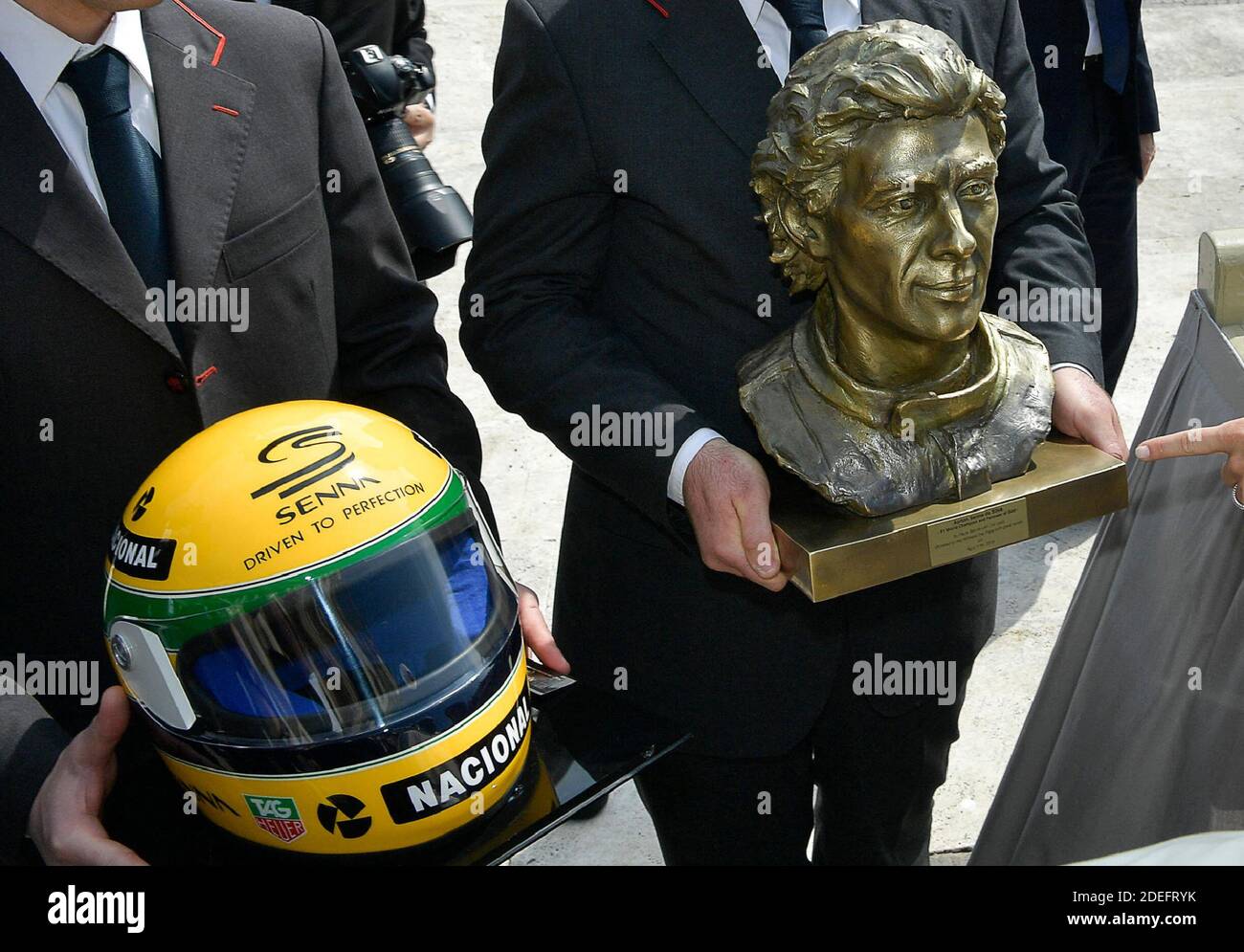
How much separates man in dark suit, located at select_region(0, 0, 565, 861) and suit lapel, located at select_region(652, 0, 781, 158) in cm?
46

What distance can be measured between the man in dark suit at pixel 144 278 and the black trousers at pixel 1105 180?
2255 millimetres

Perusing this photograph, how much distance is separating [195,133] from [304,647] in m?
0.68

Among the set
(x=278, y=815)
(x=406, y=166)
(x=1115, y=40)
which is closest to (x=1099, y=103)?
(x=1115, y=40)

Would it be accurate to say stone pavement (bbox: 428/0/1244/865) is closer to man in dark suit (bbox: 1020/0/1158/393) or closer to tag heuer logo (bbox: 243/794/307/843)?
man in dark suit (bbox: 1020/0/1158/393)

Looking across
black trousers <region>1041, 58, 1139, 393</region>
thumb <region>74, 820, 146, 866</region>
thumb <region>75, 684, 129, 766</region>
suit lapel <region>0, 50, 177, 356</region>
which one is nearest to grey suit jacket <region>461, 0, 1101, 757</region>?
suit lapel <region>0, 50, 177, 356</region>

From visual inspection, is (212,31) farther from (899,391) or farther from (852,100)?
(899,391)

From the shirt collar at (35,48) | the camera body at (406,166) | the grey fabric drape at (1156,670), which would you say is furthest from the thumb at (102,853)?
the camera body at (406,166)

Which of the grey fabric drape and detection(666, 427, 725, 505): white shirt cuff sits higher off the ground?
detection(666, 427, 725, 505): white shirt cuff

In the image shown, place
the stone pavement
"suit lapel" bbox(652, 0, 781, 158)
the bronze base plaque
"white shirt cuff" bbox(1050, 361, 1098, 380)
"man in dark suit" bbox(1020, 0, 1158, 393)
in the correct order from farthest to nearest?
"man in dark suit" bbox(1020, 0, 1158, 393), the stone pavement, "white shirt cuff" bbox(1050, 361, 1098, 380), "suit lapel" bbox(652, 0, 781, 158), the bronze base plaque

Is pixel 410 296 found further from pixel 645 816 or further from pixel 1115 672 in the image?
pixel 645 816

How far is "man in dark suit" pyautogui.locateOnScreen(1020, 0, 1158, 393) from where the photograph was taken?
11.1 feet

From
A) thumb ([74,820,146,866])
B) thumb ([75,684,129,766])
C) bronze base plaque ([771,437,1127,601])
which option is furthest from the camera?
bronze base plaque ([771,437,1127,601])

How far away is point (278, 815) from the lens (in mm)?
1417

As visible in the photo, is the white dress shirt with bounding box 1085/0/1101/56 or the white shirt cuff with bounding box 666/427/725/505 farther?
the white dress shirt with bounding box 1085/0/1101/56
